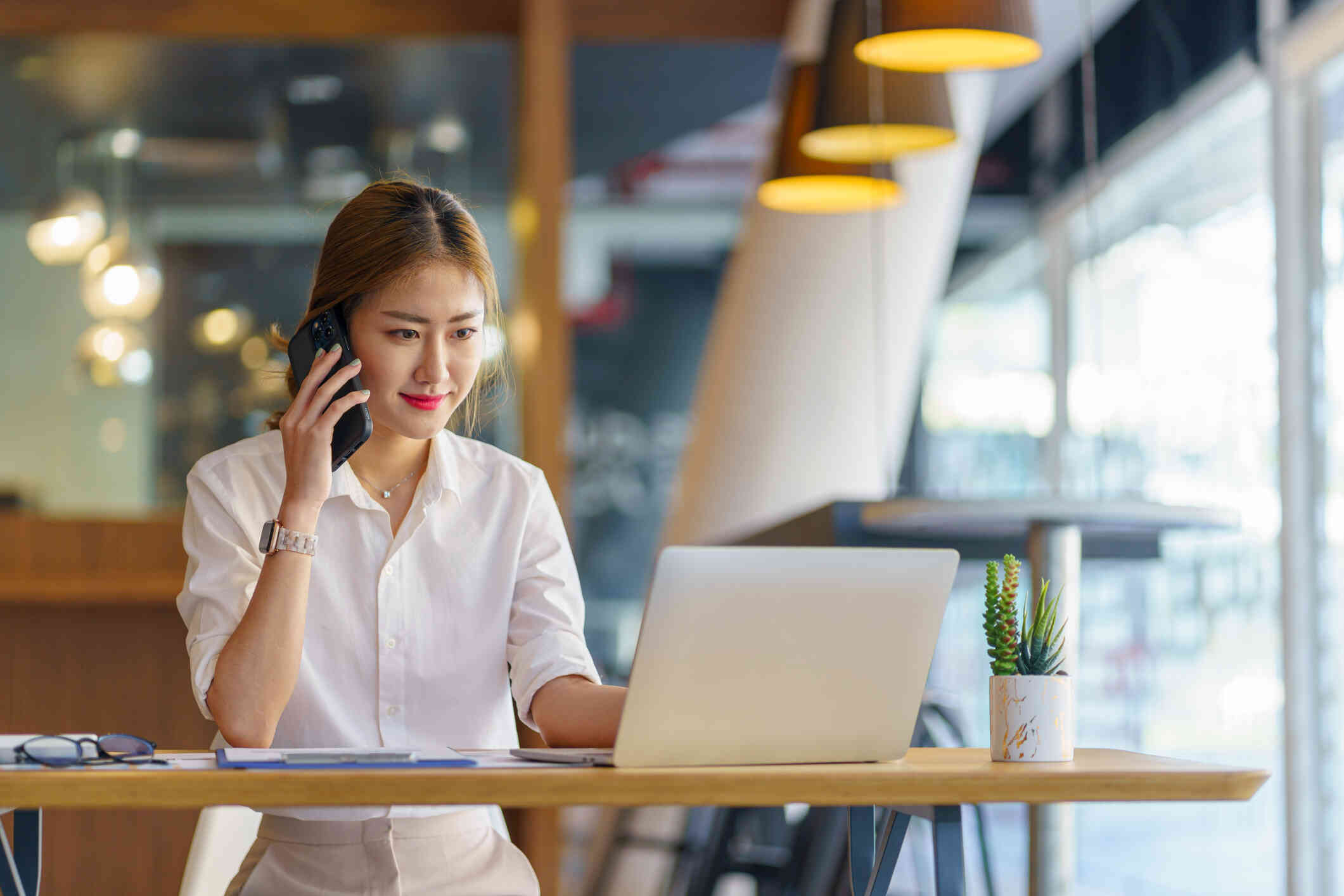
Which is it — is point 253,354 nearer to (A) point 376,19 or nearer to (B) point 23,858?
(A) point 376,19

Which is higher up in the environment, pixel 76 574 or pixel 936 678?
pixel 76 574

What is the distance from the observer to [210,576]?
1670mm

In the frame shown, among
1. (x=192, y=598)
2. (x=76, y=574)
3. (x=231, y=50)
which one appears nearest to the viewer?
(x=192, y=598)

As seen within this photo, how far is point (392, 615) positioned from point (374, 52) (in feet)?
15.9

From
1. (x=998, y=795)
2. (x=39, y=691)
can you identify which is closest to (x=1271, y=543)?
(x=39, y=691)

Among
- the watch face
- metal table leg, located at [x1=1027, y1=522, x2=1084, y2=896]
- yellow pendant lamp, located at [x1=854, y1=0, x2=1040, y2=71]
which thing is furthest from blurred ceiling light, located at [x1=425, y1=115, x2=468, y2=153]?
the watch face

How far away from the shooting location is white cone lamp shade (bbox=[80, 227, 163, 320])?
669 centimetres

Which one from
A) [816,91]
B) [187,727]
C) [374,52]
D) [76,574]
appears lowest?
[187,727]

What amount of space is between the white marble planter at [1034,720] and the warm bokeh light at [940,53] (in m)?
1.74

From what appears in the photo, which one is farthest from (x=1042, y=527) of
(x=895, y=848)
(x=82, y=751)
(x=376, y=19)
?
(x=376, y=19)

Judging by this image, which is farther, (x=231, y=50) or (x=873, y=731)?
(x=231, y=50)

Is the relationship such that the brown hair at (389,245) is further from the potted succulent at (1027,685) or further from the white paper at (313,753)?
the potted succulent at (1027,685)

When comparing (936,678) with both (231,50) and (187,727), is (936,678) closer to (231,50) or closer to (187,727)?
(231,50)

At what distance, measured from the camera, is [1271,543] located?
4.65 metres
